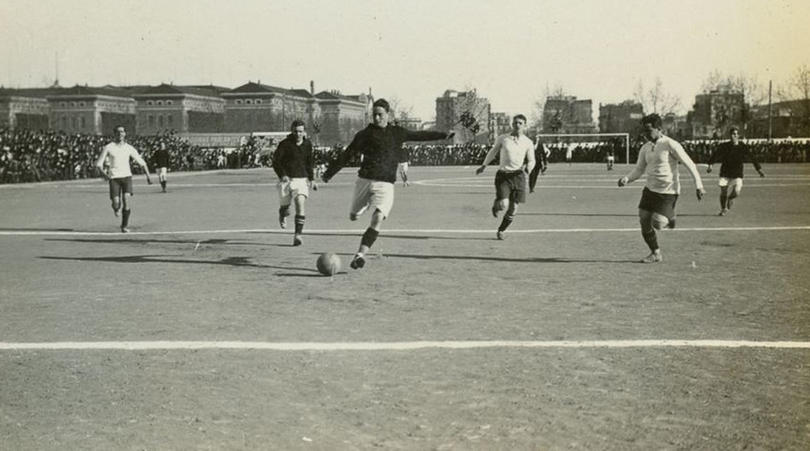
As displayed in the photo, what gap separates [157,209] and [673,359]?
62.0 feet

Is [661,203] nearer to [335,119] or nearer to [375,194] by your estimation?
[375,194]

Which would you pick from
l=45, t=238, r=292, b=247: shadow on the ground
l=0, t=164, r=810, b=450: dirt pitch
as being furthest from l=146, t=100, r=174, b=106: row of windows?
l=0, t=164, r=810, b=450: dirt pitch

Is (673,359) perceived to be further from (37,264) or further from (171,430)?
(37,264)

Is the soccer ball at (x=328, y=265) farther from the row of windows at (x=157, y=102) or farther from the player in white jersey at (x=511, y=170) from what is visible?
the row of windows at (x=157, y=102)

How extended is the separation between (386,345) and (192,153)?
5653 centimetres

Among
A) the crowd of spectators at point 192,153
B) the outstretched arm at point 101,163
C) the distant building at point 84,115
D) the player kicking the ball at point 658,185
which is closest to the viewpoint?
the player kicking the ball at point 658,185

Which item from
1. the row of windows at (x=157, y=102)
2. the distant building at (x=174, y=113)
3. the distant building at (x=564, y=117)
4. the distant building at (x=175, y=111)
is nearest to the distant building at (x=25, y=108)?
the distant building at (x=175, y=111)

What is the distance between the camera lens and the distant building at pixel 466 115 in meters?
97.1

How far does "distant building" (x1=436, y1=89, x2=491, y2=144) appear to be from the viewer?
97125 millimetres

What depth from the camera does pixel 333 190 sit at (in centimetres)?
3294

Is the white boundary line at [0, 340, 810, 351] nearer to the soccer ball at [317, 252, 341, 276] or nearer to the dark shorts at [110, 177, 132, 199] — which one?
the soccer ball at [317, 252, 341, 276]

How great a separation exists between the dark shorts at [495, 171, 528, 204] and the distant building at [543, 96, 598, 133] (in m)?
81.4

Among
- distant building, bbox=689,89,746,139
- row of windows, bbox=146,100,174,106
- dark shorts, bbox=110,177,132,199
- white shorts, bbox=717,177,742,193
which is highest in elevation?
row of windows, bbox=146,100,174,106

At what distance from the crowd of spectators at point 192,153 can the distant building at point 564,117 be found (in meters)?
24.5
